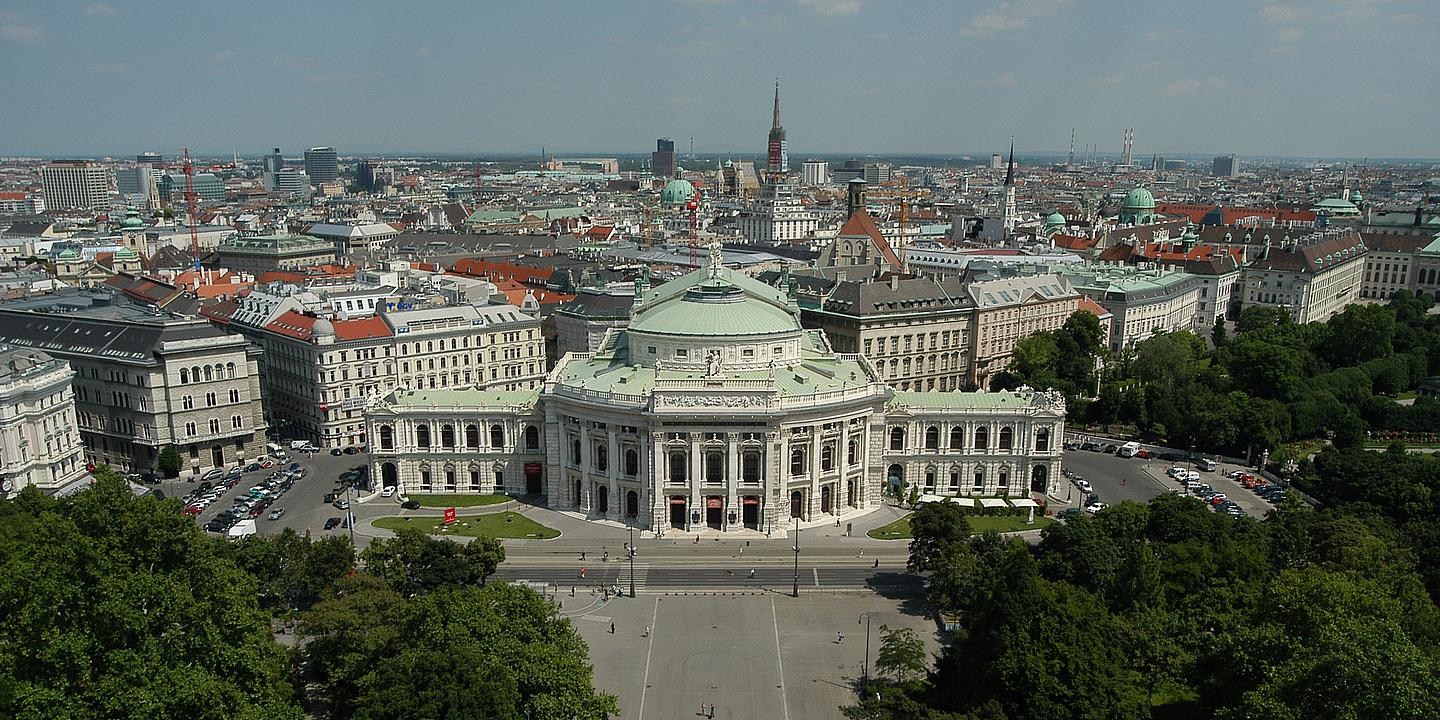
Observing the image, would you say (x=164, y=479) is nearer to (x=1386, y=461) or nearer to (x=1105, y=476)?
(x=1105, y=476)

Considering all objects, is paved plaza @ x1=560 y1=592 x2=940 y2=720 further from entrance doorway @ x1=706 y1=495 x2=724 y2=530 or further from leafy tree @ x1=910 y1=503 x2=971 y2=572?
entrance doorway @ x1=706 y1=495 x2=724 y2=530

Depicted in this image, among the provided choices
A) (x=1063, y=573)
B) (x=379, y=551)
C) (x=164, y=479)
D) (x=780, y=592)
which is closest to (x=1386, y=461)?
(x=1063, y=573)

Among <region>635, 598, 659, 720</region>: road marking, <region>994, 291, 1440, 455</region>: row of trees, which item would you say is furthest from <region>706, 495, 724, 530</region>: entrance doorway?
<region>994, 291, 1440, 455</region>: row of trees

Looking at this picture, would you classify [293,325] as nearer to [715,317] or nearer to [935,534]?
[715,317]

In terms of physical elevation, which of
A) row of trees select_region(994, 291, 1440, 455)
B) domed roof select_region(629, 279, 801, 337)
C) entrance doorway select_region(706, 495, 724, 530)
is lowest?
entrance doorway select_region(706, 495, 724, 530)

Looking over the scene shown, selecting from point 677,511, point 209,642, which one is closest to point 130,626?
point 209,642

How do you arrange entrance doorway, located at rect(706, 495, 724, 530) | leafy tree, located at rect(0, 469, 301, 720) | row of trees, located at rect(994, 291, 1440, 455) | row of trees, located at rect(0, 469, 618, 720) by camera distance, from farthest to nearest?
row of trees, located at rect(994, 291, 1440, 455) → entrance doorway, located at rect(706, 495, 724, 530) → row of trees, located at rect(0, 469, 618, 720) → leafy tree, located at rect(0, 469, 301, 720)
